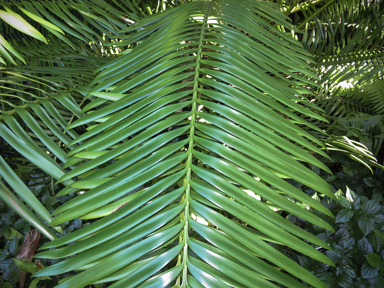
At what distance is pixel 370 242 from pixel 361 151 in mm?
312

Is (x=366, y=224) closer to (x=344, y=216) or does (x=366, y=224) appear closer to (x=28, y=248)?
(x=344, y=216)

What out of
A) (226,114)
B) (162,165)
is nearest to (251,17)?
(226,114)

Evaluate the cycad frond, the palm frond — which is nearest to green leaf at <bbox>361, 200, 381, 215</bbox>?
the cycad frond

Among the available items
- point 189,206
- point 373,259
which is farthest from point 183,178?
point 373,259

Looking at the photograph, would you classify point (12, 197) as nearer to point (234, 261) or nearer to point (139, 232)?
point (139, 232)

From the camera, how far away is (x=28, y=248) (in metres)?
0.84

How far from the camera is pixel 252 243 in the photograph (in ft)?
1.08

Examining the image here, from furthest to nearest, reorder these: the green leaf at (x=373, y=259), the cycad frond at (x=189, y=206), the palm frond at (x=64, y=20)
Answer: the green leaf at (x=373, y=259) → the palm frond at (x=64, y=20) → the cycad frond at (x=189, y=206)

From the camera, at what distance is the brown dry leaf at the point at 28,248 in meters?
0.82

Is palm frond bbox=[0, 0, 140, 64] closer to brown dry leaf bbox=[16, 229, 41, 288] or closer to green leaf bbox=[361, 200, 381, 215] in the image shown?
brown dry leaf bbox=[16, 229, 41, 288]

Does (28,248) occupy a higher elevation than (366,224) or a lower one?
higher

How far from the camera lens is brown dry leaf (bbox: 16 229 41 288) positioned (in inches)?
32.5

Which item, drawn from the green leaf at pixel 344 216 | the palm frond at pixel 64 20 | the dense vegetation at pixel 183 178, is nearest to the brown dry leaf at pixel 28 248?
the dense vegetation at pixel 183 178

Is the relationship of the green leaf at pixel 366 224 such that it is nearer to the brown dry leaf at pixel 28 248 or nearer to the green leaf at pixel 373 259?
the green leaf at pixel 373 259
